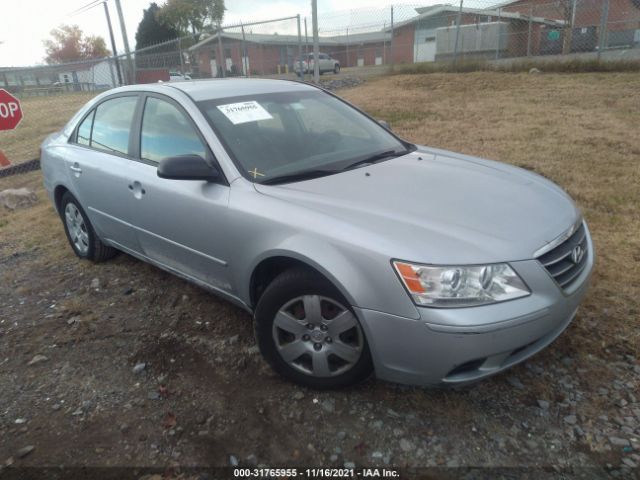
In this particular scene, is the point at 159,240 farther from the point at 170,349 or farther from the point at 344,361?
the point at 344,361

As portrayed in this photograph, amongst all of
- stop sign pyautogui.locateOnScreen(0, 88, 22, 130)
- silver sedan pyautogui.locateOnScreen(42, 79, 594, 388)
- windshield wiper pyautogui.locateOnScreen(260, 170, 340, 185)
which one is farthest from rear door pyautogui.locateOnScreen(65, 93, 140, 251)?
stop sign pyautogui.locateOnScreen(0, 88, 22, 130)

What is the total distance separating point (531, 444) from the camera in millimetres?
2174

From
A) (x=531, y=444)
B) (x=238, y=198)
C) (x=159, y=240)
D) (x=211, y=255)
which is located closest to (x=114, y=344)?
(x=159, y=240)

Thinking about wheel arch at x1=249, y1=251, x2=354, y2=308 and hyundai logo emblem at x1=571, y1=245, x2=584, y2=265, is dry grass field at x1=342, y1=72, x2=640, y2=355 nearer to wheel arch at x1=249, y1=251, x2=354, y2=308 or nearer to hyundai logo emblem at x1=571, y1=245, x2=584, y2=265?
hyundai logo emblem at x1=571, y1=245, x2=584, y2=265

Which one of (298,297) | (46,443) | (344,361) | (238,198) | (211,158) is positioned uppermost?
(211,158)

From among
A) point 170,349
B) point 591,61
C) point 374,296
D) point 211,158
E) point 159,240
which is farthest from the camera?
point 591,61

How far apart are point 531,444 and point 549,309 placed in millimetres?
624

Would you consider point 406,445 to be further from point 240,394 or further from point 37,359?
point 37,359

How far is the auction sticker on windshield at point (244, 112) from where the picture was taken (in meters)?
3.04

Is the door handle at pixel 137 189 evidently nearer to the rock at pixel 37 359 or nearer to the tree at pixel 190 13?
the rock at pixel 37 359

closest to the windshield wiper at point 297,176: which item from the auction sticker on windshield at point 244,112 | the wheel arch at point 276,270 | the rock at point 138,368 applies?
the wheel arch at point 276,270

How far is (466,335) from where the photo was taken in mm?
1993

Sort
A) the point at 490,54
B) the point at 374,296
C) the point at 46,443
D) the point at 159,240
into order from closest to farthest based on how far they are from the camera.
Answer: the point at 374,296
the point at 46,443
the point at 159,240
the point at 490,54

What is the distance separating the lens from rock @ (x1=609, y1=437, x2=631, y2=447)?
7.05 feet
